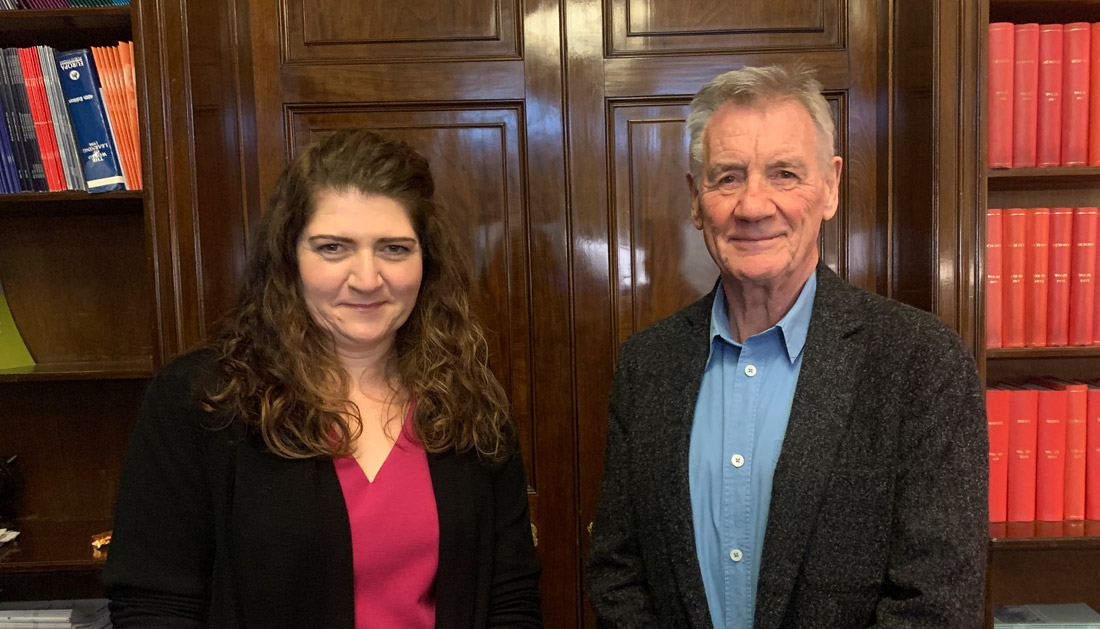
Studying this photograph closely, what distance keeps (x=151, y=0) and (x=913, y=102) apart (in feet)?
5.46

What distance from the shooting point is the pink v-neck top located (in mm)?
1279

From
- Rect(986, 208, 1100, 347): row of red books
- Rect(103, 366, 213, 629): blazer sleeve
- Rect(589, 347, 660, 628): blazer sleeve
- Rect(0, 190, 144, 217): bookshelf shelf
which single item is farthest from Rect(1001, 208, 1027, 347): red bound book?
Rect(0, 190, 144, 217): bookshelf shelf

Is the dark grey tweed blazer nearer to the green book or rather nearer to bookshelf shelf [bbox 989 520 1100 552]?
bookshelf shelf [bbox 989 520 1100 552]

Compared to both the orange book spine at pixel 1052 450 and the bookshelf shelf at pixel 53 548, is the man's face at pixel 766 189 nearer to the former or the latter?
the orange book spine at pixel 1052 450

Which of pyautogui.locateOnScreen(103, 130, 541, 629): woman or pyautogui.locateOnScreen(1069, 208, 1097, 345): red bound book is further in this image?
pyautogui.locateOnScreen(1069, 208, 1097, 345): red bound book

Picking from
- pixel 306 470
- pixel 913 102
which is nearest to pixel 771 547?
pixel 306 470

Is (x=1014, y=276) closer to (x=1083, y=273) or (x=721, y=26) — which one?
(x=1083, y=273)

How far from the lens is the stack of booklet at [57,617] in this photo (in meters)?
1.83

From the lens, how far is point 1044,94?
1782 mm

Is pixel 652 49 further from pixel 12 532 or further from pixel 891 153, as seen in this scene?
pixel 12 532

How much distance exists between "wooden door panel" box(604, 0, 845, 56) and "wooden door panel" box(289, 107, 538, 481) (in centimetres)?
34

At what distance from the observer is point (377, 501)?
1.30 m

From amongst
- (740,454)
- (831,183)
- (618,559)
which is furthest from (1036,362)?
(618,559)

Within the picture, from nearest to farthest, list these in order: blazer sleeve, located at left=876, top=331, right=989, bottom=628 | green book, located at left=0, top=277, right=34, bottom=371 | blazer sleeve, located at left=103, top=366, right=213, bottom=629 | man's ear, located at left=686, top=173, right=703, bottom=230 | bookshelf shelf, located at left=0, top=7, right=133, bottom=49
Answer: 1. blazer sleeve, located at left=876, top=331, right=989, bottom=628
2. blazer sleeve, located at left=103, top=366, right=213, bottom=629
3. man's ear, located at left=686, top=173, right=703, bottom=230
4. bookshelf shelf, located at left=0, top=7, right=133, bottom=49
5. green book, located at left=0, top=277, right=34, bottom=371
